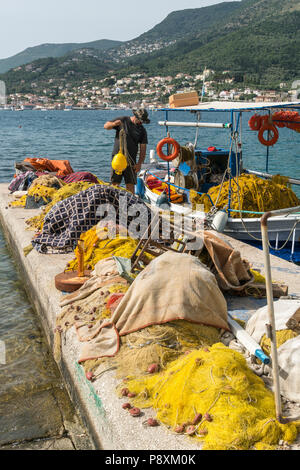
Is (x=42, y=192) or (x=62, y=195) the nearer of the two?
(x=62, y=195)

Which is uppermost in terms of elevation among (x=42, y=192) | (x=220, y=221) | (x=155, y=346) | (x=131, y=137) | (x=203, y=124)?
(x=203, y=124)

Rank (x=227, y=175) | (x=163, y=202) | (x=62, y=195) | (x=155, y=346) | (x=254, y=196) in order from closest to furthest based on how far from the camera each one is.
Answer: (x=155, y=346) → (x=62, y=195) → (x=254, y=196) → (x=163, y=202) → (x=227, y=175)

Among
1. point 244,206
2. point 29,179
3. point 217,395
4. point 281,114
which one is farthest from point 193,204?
point 217,395

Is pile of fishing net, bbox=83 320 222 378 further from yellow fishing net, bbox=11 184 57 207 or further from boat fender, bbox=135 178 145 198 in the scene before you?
boat fender, bbox=135 178 145 198

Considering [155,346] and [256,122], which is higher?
[256,122]

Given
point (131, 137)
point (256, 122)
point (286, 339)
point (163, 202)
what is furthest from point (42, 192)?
point (286, 339)

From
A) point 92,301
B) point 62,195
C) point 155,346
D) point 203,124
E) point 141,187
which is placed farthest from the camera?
point 141,187

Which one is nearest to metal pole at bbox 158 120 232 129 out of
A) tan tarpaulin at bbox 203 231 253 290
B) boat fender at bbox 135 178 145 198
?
boat fender at bbox 135 178 145 198

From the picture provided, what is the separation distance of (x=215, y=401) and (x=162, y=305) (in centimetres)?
120

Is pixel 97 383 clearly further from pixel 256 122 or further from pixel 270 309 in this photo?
pixel 256 122

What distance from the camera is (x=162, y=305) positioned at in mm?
4270

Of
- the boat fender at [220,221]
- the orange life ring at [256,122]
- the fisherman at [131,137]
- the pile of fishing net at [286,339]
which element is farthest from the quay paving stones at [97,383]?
the orange life ring at [256,122]

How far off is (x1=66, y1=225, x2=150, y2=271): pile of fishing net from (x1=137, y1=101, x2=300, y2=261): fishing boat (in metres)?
2.25

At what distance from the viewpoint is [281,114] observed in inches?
453
